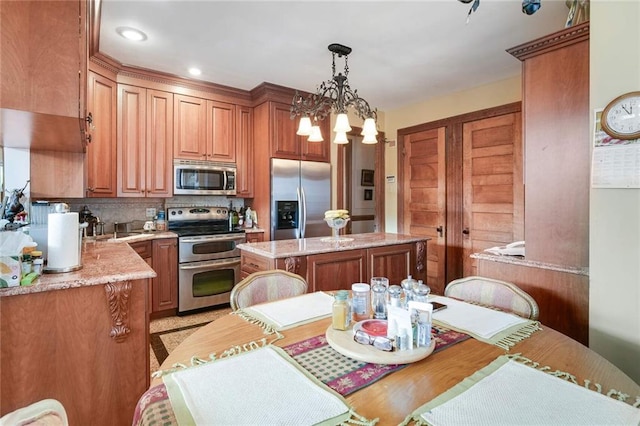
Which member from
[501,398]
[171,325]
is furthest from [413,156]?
[501,398]

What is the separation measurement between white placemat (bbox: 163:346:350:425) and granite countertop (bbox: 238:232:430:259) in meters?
1.32

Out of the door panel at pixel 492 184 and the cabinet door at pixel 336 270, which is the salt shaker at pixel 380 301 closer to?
the cabinet door at pixel 336 270

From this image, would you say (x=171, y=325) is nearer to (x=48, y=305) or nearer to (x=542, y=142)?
(x=48, y=305)

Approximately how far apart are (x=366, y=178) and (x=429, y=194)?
1022 mm

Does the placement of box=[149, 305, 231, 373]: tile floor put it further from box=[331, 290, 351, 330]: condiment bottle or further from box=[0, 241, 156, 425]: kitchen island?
box=[331, 290, 351, 330]: condiment bottle

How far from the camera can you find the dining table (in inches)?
31.4

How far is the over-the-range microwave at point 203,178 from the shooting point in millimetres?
3615

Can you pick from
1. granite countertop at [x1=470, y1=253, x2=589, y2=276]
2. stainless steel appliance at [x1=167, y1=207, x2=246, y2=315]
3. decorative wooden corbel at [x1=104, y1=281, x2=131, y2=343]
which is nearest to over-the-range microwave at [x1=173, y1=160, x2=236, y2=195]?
stainless steel appliance at [x1=167, y1=207, x2=246, y2=315]

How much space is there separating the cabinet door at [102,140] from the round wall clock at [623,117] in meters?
3.74

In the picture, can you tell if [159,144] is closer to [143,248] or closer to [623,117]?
[143,248]

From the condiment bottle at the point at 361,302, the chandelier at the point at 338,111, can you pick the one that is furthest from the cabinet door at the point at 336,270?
the condiment bottle at the point at 361,302

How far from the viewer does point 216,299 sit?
3617 mm

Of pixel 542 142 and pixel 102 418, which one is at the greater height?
pixel 542 142

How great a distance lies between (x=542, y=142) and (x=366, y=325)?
1.63 meters
